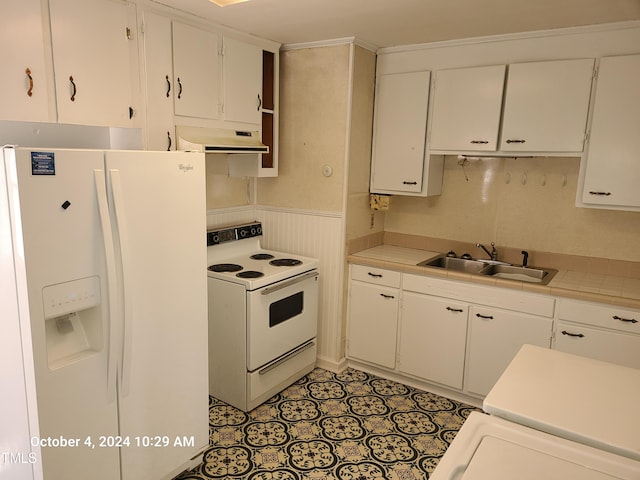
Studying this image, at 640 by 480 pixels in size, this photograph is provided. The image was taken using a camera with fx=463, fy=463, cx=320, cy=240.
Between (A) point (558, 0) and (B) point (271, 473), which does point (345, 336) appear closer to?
(B) point (271, 473)

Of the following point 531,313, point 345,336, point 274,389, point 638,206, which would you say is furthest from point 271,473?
point 638,206

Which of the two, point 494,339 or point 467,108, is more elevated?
point 467,108

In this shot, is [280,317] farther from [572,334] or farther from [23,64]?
[23,64]

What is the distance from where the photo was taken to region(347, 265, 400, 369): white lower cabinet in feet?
11.0

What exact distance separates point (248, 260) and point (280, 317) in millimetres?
557

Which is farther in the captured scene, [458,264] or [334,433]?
[458,264]

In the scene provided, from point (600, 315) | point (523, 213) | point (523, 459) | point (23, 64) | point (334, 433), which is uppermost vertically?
point (23, 64)

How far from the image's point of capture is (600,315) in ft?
8.68

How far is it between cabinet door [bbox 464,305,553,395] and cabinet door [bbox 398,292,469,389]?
0.07 m

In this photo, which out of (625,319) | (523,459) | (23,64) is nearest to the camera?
(523,459)

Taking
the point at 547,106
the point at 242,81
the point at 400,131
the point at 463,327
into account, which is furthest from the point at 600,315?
the point at 242,81

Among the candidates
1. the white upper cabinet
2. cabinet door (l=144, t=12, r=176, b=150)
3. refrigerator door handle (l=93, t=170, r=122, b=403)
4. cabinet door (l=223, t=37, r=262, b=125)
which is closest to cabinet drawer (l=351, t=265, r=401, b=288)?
the white upper cabinet

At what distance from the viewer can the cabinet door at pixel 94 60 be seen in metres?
2.16

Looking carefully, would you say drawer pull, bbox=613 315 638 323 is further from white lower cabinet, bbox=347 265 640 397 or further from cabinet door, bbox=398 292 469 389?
cabinet door, bbox=398 292 469 389
